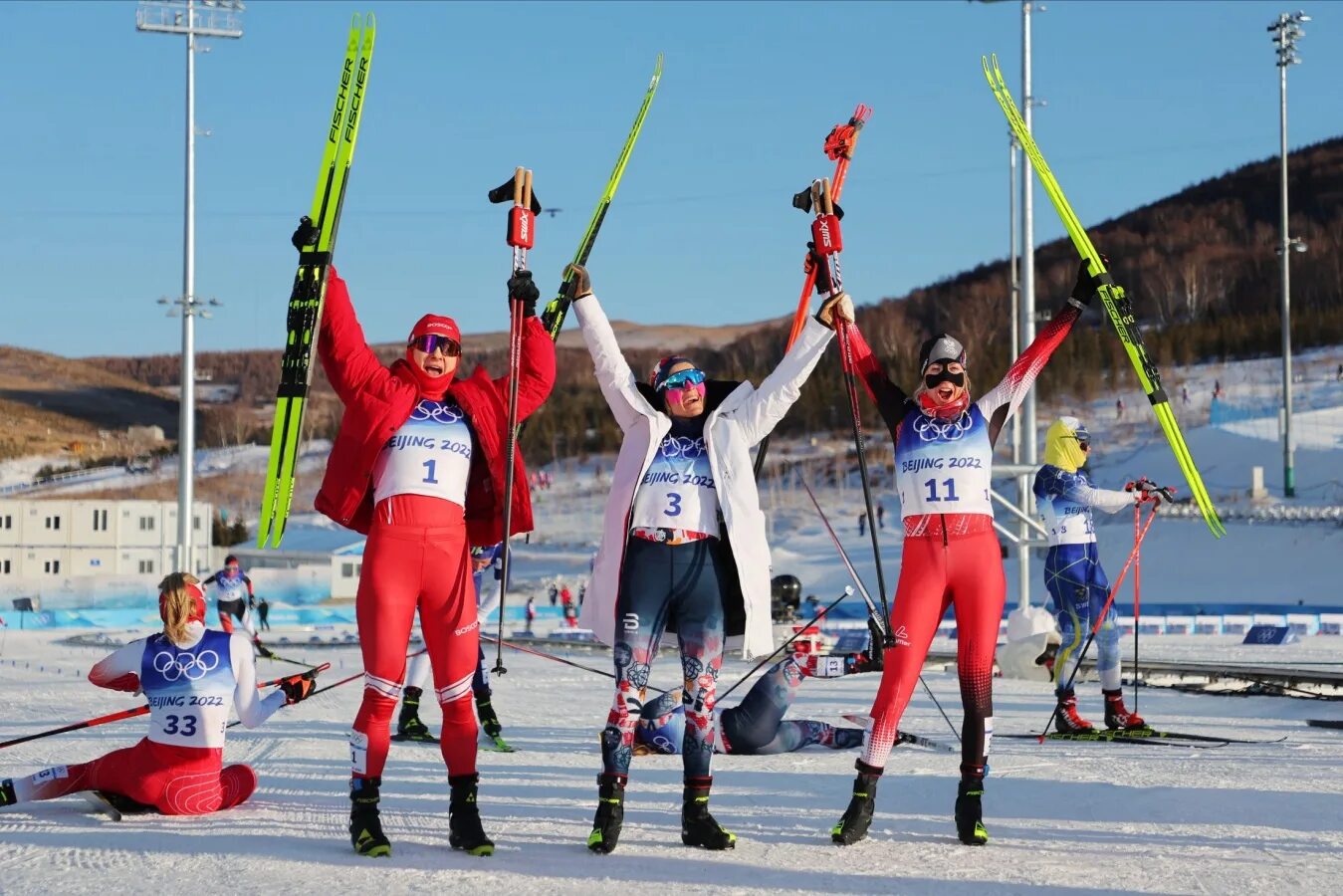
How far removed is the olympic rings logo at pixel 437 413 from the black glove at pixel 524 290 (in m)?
0.55

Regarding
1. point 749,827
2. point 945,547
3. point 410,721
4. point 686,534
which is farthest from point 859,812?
point 410,721

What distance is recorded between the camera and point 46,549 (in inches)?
2169

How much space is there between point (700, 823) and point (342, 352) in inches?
94.8

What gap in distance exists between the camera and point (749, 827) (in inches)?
255

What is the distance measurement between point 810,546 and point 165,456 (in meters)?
88.4

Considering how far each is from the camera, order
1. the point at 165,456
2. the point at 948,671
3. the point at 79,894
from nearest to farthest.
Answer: the point at 79,894 → the point at 948,671 → the point at 165,456

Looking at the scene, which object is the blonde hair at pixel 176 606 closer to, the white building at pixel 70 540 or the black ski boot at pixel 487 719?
the black ski boot at pixel 487 719

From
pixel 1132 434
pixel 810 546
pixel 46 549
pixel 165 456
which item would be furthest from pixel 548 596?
pixel 165 456

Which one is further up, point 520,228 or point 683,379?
point 520,228

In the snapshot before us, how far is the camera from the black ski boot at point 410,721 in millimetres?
9922

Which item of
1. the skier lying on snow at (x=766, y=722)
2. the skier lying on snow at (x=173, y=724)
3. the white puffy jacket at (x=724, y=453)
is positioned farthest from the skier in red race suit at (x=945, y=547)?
the skier lying on snow at (x=173, y=724)

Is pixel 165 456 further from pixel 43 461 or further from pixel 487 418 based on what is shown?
pixel 487 418

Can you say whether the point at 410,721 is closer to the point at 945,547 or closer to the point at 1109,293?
the point at 945,547

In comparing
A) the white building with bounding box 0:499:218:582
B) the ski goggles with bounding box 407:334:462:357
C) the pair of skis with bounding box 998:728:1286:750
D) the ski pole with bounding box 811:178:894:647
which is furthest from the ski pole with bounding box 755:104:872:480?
the white building with bounding box 0:499:218:582
